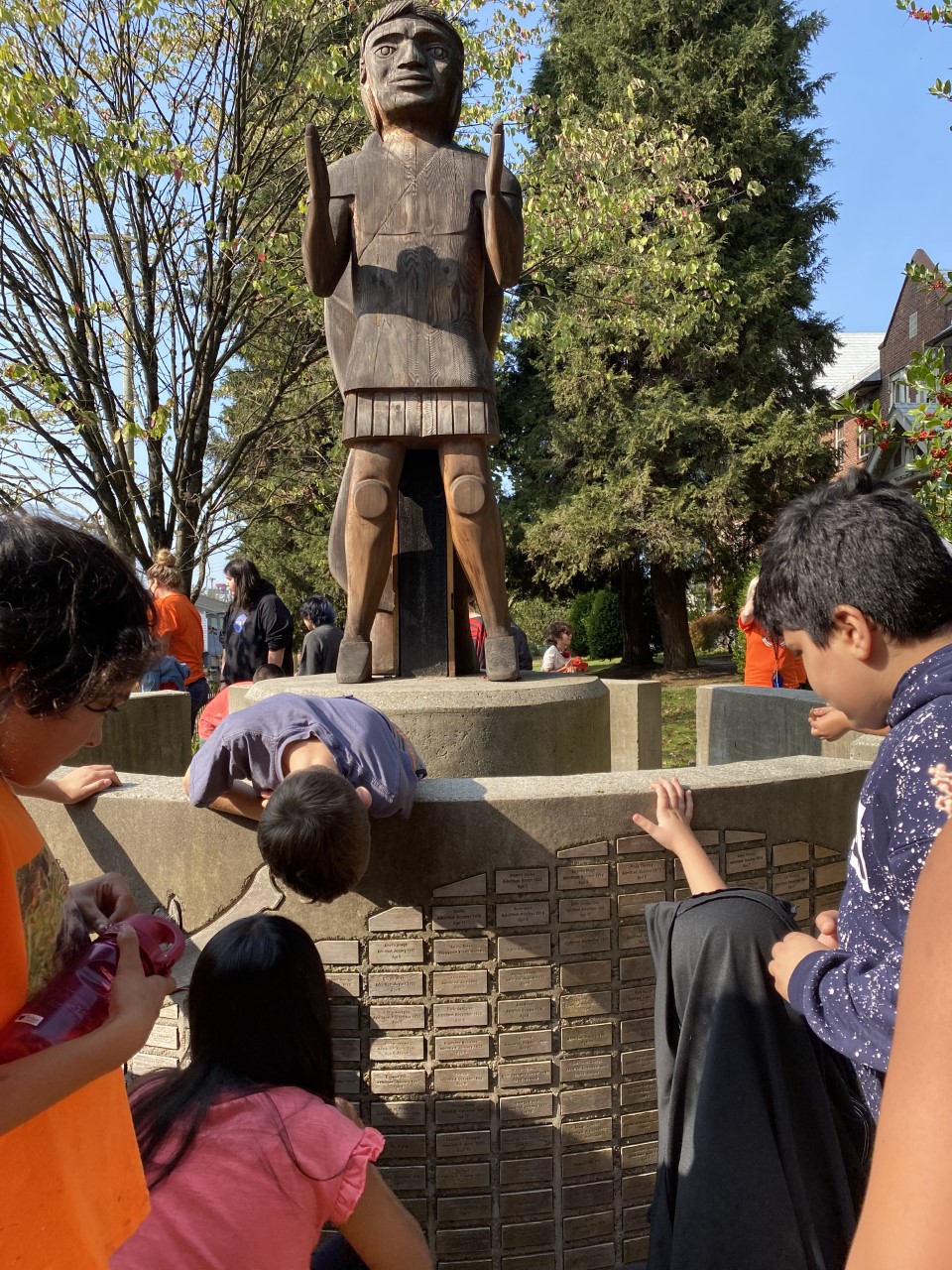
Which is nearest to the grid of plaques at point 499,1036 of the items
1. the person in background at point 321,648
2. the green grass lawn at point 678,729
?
the person in background at point 321,648

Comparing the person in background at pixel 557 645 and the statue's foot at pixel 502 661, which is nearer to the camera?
the statue's foot at pixel 502 661

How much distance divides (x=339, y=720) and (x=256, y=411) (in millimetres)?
10717

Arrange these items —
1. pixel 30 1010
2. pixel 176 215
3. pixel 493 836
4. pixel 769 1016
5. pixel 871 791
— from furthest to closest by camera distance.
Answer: pixel 176 215 → pixel 493 836 → pixel 769 1016 → pixel 871 791 → pixel 30 1010

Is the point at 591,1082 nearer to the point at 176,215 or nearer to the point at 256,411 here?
the point at 176,215

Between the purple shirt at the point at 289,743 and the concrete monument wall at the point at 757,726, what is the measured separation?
1.72 metres

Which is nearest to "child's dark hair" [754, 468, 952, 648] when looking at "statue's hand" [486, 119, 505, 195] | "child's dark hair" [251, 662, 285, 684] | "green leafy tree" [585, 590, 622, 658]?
"statue's hand" [486, 119, 505, 195]

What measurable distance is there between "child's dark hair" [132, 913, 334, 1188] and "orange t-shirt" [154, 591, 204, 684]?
516 centimetres

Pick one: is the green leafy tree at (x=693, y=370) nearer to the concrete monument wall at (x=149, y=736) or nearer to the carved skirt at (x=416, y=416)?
the concrete monument wall at (x=149, y=736)

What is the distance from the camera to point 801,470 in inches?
731

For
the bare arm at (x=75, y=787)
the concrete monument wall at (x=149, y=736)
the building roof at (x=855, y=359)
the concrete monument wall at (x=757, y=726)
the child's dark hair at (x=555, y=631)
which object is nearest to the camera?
the bare arm at (x=75, y=787)

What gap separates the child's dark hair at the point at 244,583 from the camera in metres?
7.15

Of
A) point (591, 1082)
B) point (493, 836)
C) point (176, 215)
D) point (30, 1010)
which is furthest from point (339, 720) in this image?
point (176, 215)

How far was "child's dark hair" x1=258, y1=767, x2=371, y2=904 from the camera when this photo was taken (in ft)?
6.81

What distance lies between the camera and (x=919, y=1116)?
725 millimetres
